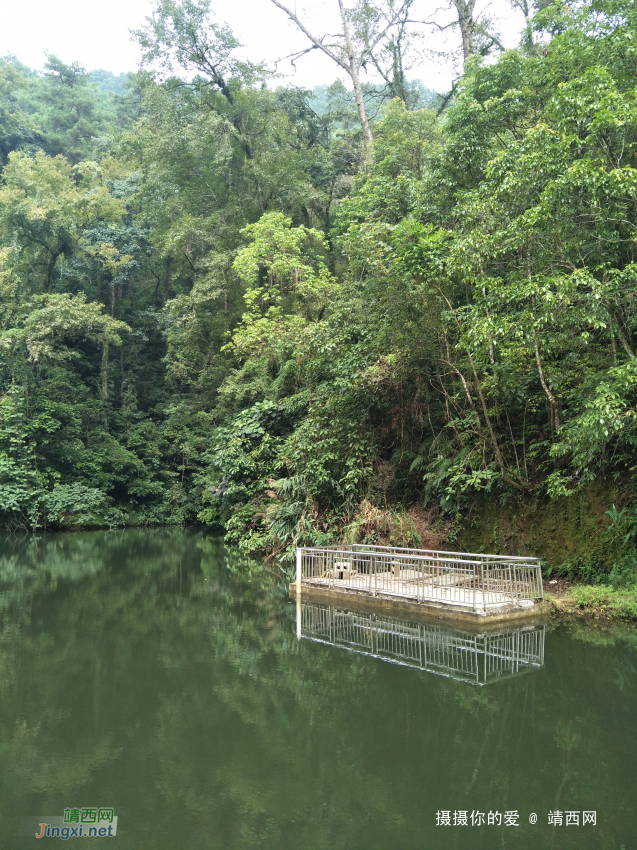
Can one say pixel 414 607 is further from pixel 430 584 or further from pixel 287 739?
pixel 287 739

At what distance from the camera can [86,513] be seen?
25.0 meters

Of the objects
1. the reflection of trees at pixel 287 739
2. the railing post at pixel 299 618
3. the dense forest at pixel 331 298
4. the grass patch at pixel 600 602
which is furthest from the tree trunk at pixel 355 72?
the reflection of trees at pixel 287 739

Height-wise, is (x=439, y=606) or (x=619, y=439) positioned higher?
(x=619, y=439)

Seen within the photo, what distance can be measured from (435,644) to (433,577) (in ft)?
7.17

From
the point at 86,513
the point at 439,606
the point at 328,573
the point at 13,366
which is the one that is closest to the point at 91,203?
the point at 13,366

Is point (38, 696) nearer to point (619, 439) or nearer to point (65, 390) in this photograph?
point (619, 439)

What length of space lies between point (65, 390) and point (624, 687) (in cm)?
2519

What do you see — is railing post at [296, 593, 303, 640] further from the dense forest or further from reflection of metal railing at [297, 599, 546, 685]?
the dense forest

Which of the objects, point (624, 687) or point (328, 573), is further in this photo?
point (328, 573)

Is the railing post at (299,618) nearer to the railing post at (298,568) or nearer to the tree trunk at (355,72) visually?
the railing post at (298,568)

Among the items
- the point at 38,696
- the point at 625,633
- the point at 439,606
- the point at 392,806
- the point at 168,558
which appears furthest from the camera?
the point at 168,558

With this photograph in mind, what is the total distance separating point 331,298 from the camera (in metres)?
20.3

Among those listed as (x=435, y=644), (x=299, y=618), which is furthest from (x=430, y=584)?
(x=435, y=644)

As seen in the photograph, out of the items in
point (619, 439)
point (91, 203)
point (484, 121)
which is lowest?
point (619, 439)
